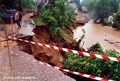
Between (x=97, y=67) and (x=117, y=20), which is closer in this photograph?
(x=97, y=67)

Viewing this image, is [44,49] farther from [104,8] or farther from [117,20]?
[104,8]

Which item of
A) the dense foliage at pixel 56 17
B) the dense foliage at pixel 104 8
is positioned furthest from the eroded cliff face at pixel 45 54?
the dense foliage at pixel 104 8

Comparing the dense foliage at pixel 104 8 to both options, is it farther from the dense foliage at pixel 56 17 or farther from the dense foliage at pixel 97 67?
the dense foliage at pixel 97 67

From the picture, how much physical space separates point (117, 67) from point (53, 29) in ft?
24.5

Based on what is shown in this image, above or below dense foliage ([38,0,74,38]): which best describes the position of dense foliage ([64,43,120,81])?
below

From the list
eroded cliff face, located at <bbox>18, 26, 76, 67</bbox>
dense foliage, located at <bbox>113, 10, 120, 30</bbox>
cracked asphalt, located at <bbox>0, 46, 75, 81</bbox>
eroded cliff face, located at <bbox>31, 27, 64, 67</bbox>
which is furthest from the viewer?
dense foliage, located at <bbox>113, 10, 120, 30</bbox>

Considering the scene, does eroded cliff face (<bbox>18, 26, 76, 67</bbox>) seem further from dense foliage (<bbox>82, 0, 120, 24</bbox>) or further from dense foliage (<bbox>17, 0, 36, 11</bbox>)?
dense foliage (<bbox>82, 0, 120, 24</bbox>)

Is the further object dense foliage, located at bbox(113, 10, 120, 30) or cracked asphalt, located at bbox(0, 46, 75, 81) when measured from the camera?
dense foliage, located at bbox(113, 10, 120, 30)

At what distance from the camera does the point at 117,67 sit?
1024 cm

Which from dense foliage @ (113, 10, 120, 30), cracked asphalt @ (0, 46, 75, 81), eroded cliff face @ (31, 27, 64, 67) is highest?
cracked asphalt @ (0, 46, 75, 81)

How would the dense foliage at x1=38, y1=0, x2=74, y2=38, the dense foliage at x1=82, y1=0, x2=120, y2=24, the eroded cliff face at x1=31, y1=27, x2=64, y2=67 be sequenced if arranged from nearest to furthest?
the eroded cliff face at x1=31, y1=27, x2=64, y2=67 → the dense foliage at x1=38, y1=0, x2=74, y2=38 → the dense foliage at x1=82, y1=0, x2=120, y2=24

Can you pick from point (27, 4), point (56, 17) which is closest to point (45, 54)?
point (56, 17)

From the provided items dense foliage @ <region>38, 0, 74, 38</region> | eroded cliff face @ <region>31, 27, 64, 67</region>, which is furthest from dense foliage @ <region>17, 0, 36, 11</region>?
eroded cliff face @ <region>31, 27, 64, 67</region>

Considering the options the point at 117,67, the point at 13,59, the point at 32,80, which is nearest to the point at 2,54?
the point at 13,59
